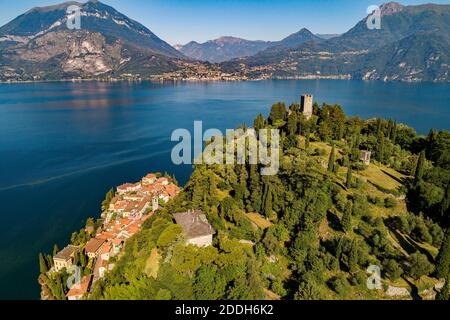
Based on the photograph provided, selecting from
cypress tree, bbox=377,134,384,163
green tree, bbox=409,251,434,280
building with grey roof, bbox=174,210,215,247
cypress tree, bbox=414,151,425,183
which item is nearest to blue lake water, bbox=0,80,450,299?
building with grey roof, bbox=174,210,215,247

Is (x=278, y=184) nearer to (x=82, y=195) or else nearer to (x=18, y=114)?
(x=82, y=195)

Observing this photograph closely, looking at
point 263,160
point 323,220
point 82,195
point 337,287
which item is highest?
point 263,160

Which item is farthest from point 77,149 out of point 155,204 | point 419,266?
point 419,266

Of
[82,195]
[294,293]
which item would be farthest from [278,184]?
[82,195]

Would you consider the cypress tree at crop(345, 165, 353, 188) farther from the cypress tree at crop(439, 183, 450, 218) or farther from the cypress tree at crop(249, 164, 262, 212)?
the cypress tree at crop(249, 164, 262, 212)

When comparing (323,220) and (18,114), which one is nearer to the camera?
(323,220)

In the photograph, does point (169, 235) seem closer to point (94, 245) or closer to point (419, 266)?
point (94, 245)
